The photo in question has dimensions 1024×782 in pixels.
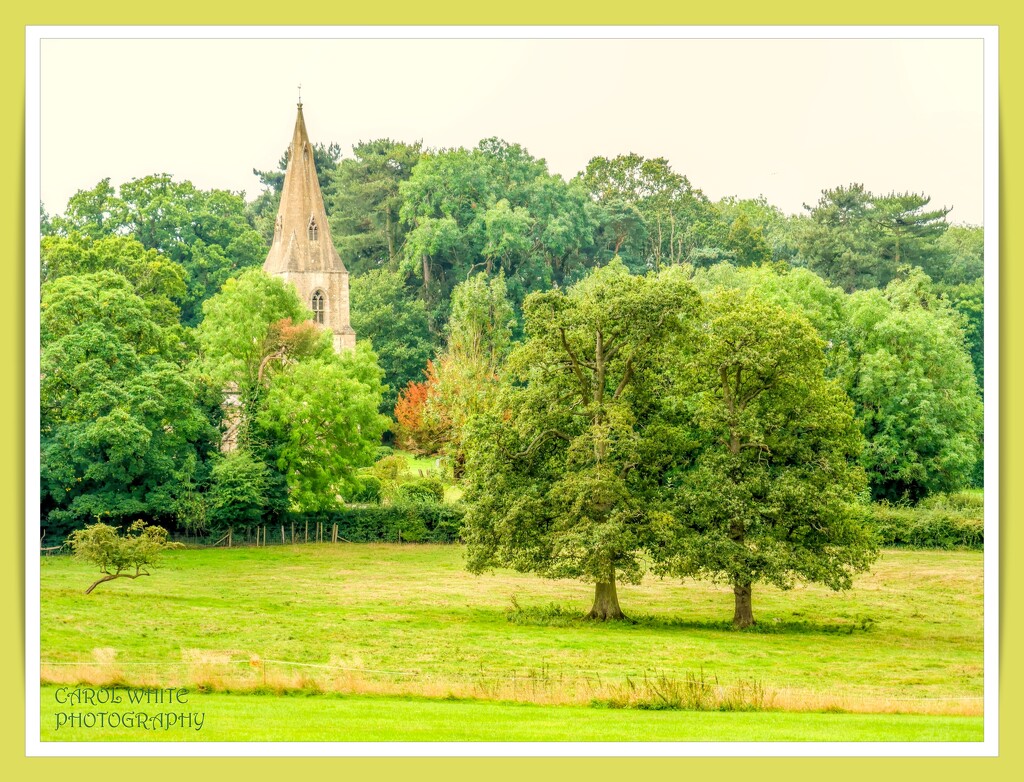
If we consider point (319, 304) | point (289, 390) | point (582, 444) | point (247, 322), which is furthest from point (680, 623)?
point (319, 304)

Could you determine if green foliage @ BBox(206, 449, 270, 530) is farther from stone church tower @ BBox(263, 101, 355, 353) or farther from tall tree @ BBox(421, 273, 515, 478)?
stone church tower @ BBox(263, 101, 355, 353)

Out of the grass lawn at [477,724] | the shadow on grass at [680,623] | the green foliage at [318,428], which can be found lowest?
the shadow on grass at [680,623]

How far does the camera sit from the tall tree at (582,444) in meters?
39.0

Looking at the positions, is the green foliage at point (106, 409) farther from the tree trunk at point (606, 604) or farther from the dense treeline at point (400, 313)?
the tree trunk at point (606, 604)

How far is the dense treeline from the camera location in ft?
175

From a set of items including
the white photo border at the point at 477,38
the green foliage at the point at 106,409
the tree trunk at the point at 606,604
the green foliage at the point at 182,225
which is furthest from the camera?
the green foliage at the point at 182,225

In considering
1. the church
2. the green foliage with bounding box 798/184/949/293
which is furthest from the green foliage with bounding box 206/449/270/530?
the green foliage with bounding box 798/184/949/293

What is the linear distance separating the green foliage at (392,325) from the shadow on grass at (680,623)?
43.8 m

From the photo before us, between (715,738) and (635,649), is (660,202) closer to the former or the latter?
(635,649)

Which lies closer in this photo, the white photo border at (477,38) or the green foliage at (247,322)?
the white photo border at (477,38)

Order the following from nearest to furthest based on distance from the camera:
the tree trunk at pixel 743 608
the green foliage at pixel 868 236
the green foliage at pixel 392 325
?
the tree trunk at pixel 743 608
the green foliage at pixel 868 236
the green foliage at pixel 392 325

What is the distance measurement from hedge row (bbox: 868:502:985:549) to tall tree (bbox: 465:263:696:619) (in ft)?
61.6

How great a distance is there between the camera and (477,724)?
2681cm

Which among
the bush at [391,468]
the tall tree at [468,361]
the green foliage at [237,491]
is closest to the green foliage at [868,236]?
the tall tree at [468,361]
